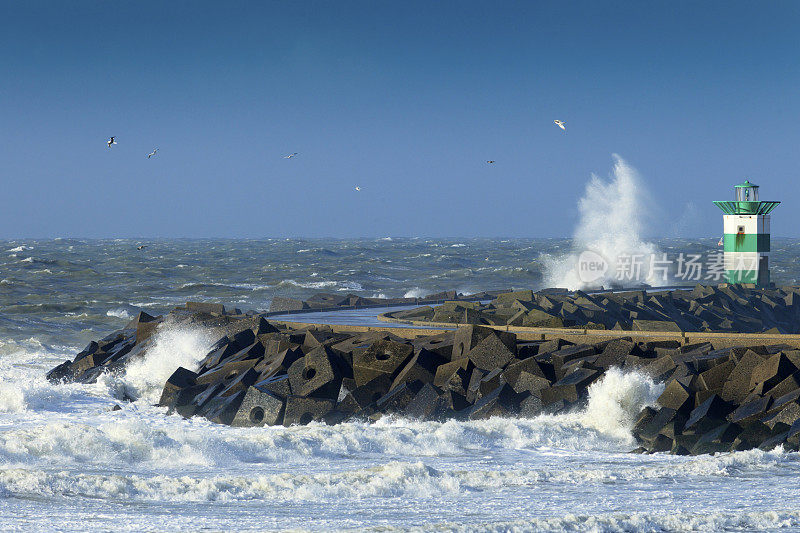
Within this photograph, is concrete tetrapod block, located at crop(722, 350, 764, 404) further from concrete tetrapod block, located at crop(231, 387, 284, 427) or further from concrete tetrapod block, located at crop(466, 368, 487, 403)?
concrete tetrapod block, located at crop(231, 387, 284, 427)

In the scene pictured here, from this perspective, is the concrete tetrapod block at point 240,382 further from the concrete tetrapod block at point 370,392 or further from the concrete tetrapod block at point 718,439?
the concrete tetrapod block at point 718,439

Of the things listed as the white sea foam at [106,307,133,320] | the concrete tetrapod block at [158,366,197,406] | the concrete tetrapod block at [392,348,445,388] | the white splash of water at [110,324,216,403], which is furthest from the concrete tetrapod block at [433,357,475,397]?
the white sea foam at [106,307,133,320]

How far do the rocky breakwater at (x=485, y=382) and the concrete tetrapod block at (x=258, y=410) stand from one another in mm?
14

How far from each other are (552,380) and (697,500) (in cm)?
455

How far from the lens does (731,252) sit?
997 inches

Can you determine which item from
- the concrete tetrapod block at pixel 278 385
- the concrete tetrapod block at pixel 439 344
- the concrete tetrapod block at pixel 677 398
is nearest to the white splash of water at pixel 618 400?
the concrete tetrapod block at pixel 677 398

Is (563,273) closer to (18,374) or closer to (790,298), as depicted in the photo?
(790,298)

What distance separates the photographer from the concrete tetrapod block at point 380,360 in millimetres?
12352

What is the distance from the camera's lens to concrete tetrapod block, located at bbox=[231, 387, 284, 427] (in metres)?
11.3

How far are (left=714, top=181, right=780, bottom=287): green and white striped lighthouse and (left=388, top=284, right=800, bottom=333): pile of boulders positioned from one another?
36.9 inches

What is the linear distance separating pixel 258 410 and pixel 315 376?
95 centimetres

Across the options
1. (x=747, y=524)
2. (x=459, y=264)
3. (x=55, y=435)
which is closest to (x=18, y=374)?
(x=55, y=435)

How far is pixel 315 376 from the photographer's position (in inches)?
476

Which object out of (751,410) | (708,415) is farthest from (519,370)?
(751,410)
